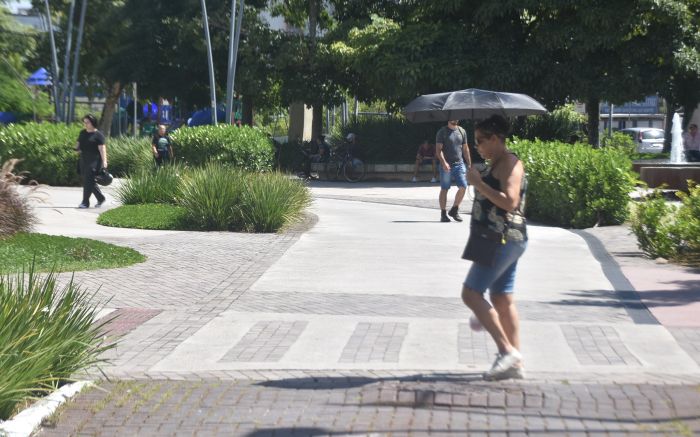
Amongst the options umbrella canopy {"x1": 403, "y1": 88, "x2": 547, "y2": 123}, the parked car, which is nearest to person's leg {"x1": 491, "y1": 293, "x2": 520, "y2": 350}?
umbrella canopy {"x1": 403, "y1": 88, "x2": 547, "y2": 123}

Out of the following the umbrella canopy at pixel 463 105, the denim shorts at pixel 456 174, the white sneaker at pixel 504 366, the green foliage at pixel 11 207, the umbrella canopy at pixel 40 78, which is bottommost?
the white sneaker at pixel 504 366

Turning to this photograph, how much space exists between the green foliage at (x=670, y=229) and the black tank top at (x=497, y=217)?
6.75m

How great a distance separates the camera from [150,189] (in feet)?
70.3

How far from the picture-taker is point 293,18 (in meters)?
41.1

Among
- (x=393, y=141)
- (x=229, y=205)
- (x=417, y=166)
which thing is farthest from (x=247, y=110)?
(x=229, y=205)

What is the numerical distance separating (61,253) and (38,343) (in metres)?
6.93

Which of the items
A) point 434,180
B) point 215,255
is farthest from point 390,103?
point 215,255

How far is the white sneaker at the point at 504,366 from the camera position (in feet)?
23.5

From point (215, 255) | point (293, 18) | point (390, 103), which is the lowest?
point (215, 255)

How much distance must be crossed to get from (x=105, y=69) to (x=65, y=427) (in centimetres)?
4071

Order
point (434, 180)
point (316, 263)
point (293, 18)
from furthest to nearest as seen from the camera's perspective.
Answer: point (293, 18), point (434, 180), point (316, 263)

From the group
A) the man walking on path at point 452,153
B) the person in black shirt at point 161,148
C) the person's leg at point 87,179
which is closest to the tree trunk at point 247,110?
the person in black shirt at point 161,148

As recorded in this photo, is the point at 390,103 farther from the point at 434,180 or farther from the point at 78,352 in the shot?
the point at 78,352

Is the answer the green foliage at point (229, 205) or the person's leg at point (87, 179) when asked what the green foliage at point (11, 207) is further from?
the person's leg at point (87, 179)
